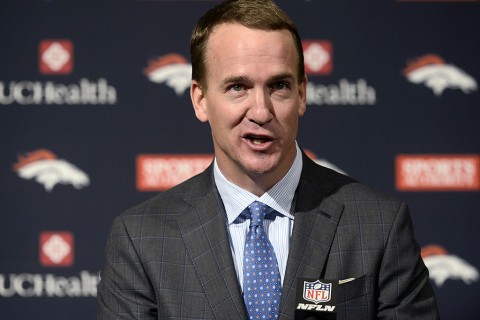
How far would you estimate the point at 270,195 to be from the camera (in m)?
1.88

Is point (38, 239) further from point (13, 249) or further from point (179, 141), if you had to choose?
point (179, 141)

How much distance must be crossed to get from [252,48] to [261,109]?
5.6 inches

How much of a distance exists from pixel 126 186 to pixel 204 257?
164 cm

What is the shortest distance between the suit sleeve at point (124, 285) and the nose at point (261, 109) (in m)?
0.43

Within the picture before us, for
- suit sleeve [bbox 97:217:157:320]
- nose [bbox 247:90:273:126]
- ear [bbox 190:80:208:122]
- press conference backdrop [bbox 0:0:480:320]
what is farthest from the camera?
press conference backdrop [bbox 0:0:480:320]

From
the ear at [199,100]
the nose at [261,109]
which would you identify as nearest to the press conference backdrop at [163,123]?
the ear at [199,100]

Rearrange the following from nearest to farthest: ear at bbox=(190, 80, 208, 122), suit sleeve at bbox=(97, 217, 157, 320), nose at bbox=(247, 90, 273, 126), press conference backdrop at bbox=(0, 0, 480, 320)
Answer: nose at bbox=(247, 90, 273, 126), suit sleeve at bbox=(97, 217, 157, 320), ear at bbox=(190, 80, 208, 122), press conference backdrop at bbox=(0, 0, 480, 320)

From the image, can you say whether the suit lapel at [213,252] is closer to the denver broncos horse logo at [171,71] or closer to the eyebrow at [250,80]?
the eyebrow at [250,80]

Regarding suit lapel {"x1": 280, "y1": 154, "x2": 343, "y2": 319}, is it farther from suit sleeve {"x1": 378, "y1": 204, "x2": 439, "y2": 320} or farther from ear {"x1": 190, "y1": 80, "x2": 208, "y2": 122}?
ear {"x1": 190, "y1": 80, "x2": 208, "y2": 122}

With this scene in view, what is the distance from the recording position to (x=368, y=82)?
3428 millimetres

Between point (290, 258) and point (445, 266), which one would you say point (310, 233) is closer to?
point (290, 258)

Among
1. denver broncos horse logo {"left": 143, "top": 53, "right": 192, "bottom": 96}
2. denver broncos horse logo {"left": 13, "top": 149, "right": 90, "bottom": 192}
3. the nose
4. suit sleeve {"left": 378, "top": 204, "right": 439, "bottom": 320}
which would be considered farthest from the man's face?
denver broncos horse logo {"left": 13, "top": 149, "right": 90, "bottom": 192}

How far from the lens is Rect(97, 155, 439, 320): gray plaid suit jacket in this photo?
1.77 metres

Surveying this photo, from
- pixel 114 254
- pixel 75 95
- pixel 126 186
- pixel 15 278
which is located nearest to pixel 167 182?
pixel 126 186
